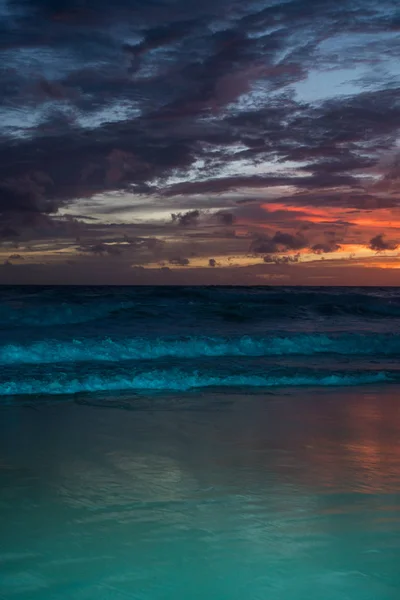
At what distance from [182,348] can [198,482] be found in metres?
9.81

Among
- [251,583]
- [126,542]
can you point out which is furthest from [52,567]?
[251,583]

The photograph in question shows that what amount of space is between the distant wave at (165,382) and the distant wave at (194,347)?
3.22 metres

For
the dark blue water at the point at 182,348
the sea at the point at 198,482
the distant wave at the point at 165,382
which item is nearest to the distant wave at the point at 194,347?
the dark blue water at the point at 182,348

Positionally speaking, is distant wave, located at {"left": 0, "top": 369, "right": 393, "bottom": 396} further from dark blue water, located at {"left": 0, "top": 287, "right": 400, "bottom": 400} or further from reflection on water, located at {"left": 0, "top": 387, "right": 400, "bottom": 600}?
reflection on water, located at {"left": 0, "top": 387, "right": 400, "bottom": 600}

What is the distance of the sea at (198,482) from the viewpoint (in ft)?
11.1

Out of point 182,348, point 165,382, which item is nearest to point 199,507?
point 165,382

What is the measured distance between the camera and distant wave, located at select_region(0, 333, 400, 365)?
13328mm

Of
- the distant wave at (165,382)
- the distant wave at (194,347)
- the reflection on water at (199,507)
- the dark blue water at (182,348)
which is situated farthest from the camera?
the distant wave at (194,347)

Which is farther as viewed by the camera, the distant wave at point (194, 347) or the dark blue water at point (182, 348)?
the distant wave at point (194, 347)

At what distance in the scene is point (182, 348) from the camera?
14688mm

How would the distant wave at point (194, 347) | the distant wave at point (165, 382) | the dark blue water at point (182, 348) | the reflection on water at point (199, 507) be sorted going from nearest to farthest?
the reflection on water at point (199, 507) → the distant wave at point (165, 382) → the dark blue water at point (182, 348) → the distant wave at point (194, 347)

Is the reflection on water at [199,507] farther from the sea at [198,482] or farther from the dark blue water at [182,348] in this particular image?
the dark blue water at [182,348]

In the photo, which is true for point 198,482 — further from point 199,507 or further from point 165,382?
point 165,382

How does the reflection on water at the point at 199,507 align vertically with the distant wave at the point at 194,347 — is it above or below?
below
